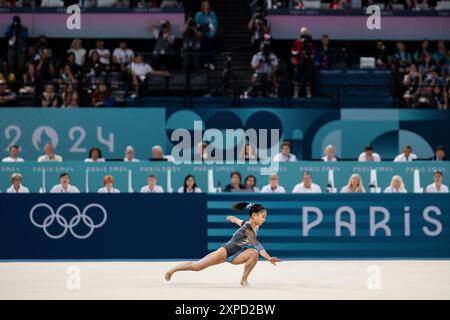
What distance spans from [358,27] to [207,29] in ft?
13.7

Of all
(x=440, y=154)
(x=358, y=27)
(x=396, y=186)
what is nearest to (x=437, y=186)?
(x=396, y=186)

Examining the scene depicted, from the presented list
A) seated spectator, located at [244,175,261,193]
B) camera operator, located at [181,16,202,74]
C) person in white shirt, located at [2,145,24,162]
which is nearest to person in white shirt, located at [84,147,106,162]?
person in white shirt, located at [2,145,24,162]

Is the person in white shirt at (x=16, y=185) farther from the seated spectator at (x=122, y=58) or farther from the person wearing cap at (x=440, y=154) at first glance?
the person wearing cap at (x=440, y=154)

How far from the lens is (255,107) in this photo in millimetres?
22703

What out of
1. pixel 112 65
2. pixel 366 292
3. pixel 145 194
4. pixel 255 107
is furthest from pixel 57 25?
pixel 366 292

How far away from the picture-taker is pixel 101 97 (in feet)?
74.5

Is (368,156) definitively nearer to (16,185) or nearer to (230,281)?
(16,185)

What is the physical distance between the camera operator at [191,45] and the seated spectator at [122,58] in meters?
1.28

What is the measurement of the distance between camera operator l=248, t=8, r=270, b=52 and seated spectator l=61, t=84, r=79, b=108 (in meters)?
4.69

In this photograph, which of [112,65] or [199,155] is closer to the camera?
[199,155]

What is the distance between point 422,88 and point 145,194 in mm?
8003

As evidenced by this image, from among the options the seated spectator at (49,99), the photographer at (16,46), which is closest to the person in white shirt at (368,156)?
the seated spectator at (49,99)

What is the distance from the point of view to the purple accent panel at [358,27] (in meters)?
25.8

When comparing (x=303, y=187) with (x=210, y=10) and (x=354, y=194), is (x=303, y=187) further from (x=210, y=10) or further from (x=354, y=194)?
(x=210, y=10)
